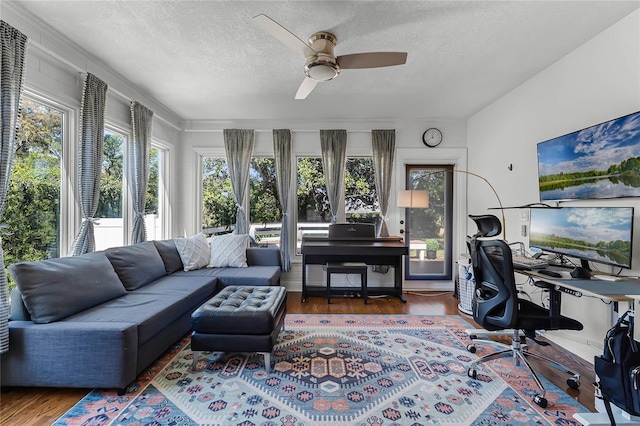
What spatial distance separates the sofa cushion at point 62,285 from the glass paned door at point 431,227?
3.75 m

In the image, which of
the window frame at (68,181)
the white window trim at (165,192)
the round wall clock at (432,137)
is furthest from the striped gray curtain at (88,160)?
the round wall clock at (432,137)

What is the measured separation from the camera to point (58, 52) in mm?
2236

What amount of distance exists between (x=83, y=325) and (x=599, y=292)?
313cm

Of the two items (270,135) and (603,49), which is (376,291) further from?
(603,49)

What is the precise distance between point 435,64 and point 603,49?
119cm

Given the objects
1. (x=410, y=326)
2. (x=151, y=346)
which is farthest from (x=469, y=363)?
(x=151, y=346)

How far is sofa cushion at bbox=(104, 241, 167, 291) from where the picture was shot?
255cm

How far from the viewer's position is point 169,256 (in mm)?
3258

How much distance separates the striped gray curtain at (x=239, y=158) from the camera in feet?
13.8

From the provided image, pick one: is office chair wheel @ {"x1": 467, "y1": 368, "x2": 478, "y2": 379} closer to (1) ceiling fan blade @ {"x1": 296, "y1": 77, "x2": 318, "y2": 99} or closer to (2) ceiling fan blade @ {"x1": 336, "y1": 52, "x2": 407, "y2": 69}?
(2) ceiling fan blade @ {"x1": 336, "y1": 52, "x2": 407, "y2": 69}

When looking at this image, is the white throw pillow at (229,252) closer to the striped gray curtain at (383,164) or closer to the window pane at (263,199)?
the window pane at (263,199)

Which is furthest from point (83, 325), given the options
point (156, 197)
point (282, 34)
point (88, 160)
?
point (156, 197)

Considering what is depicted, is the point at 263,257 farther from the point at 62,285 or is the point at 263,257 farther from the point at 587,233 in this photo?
the point at 587,233

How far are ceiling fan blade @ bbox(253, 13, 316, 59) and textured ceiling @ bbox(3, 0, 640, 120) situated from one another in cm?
18
